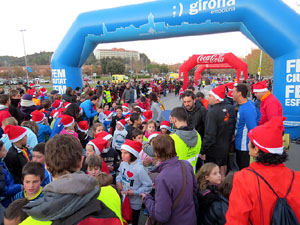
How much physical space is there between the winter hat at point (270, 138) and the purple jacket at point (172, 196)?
648mm

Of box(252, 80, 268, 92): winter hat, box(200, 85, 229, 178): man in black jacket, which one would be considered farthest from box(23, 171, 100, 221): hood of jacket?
box(252, 80, 268, 92): winter hat

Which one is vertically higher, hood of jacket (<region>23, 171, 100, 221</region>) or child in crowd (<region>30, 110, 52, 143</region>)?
hood of jacket (<region>23, 171, 100, 221</region>)

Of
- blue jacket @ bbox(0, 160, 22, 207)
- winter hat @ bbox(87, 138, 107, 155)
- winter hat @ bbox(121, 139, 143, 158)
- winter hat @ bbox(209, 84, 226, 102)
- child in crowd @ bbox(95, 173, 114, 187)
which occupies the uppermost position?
winter hat @ bbox(209, 84, 226, 102)

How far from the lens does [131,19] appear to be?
27.6ft

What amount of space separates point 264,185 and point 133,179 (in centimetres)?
166

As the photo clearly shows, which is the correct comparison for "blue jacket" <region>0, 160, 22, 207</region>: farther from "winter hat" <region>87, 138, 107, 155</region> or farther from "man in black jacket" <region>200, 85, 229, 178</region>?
"man in black jacket" <region>200, 85, 229, 178</region>

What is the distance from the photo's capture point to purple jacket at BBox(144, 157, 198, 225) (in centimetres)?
177

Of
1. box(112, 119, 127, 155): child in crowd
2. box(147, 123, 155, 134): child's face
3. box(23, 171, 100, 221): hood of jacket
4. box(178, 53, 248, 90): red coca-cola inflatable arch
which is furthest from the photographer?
box(178, 53, 248, 90): red coca-cola inflatable arch

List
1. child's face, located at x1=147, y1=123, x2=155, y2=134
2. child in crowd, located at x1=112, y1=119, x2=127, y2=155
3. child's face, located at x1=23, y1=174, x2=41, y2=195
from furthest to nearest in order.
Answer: child in crowd, located at x1=112, y1=119, x2=127, y2=155, child's face, located at x1=147, y1=123, x2=155, y2=134, child's face, located at x1=23, y1=174, x2=41, y2=195

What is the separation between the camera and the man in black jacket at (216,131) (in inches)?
131

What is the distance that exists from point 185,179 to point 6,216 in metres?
1.57

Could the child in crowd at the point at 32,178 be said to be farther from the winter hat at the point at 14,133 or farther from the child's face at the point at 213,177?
the child's face at the point at 213,177

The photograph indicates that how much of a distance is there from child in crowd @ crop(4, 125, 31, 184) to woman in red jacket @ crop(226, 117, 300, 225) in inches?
106

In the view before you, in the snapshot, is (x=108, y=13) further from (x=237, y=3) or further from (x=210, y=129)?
(x=210, y=129)
